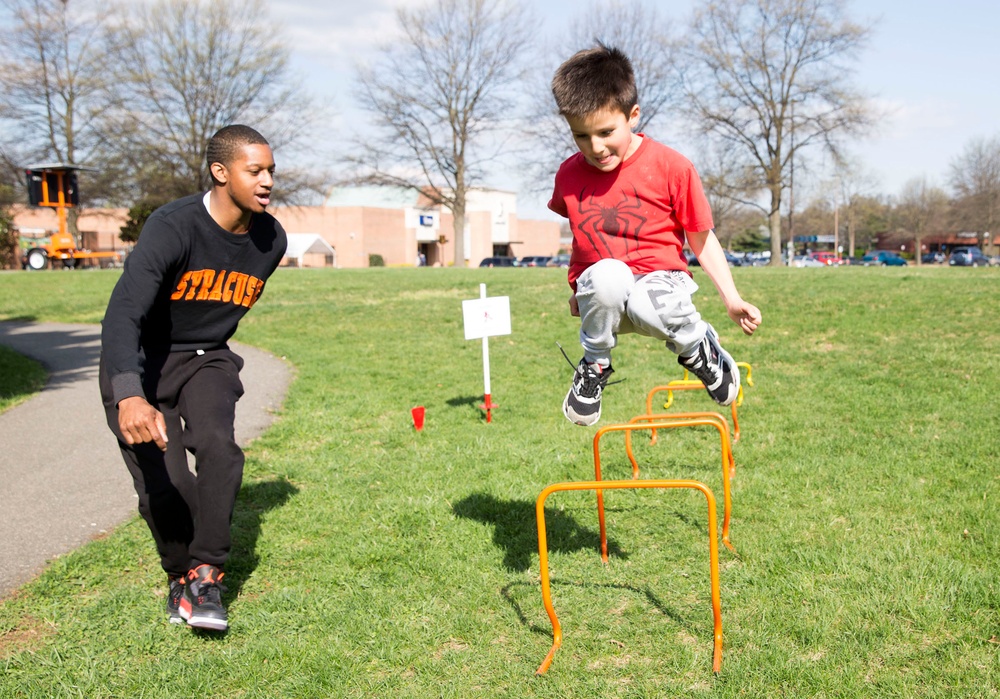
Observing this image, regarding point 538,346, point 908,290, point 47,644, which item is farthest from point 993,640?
point 908,290

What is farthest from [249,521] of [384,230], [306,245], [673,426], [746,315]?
[384,230]

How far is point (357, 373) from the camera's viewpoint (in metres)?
12.2

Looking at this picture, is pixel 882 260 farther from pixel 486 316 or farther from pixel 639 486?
pixel 639 486

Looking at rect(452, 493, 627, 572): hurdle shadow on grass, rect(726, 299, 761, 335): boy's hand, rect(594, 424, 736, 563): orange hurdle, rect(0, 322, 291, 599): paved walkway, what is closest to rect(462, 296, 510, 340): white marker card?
rect(0, 322, 291, 599): paved walkway

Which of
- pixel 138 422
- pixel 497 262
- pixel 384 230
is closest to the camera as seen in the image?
pixel 138 422

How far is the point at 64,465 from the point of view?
7387 millimetres

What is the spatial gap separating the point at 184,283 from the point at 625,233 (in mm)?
2202

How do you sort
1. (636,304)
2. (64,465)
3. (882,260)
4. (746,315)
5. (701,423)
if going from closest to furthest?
(636,304) < (746,315) < (701,423) < (64,465) < (882,260)

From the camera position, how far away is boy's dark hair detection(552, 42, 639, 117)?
3.76 meters

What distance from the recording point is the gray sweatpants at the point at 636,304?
382 cm

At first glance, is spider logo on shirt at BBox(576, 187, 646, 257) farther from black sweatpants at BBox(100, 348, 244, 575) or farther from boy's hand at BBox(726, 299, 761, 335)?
black sweatpants at BBox(100, 348, 244, 575)

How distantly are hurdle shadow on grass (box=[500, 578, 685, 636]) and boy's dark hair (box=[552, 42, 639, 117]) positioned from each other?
248cm

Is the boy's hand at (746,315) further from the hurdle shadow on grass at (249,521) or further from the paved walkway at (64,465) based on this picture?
Answer: the paved walkway at (64,465)

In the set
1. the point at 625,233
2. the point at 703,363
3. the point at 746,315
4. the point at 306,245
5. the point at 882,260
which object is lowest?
the point at 703,363
